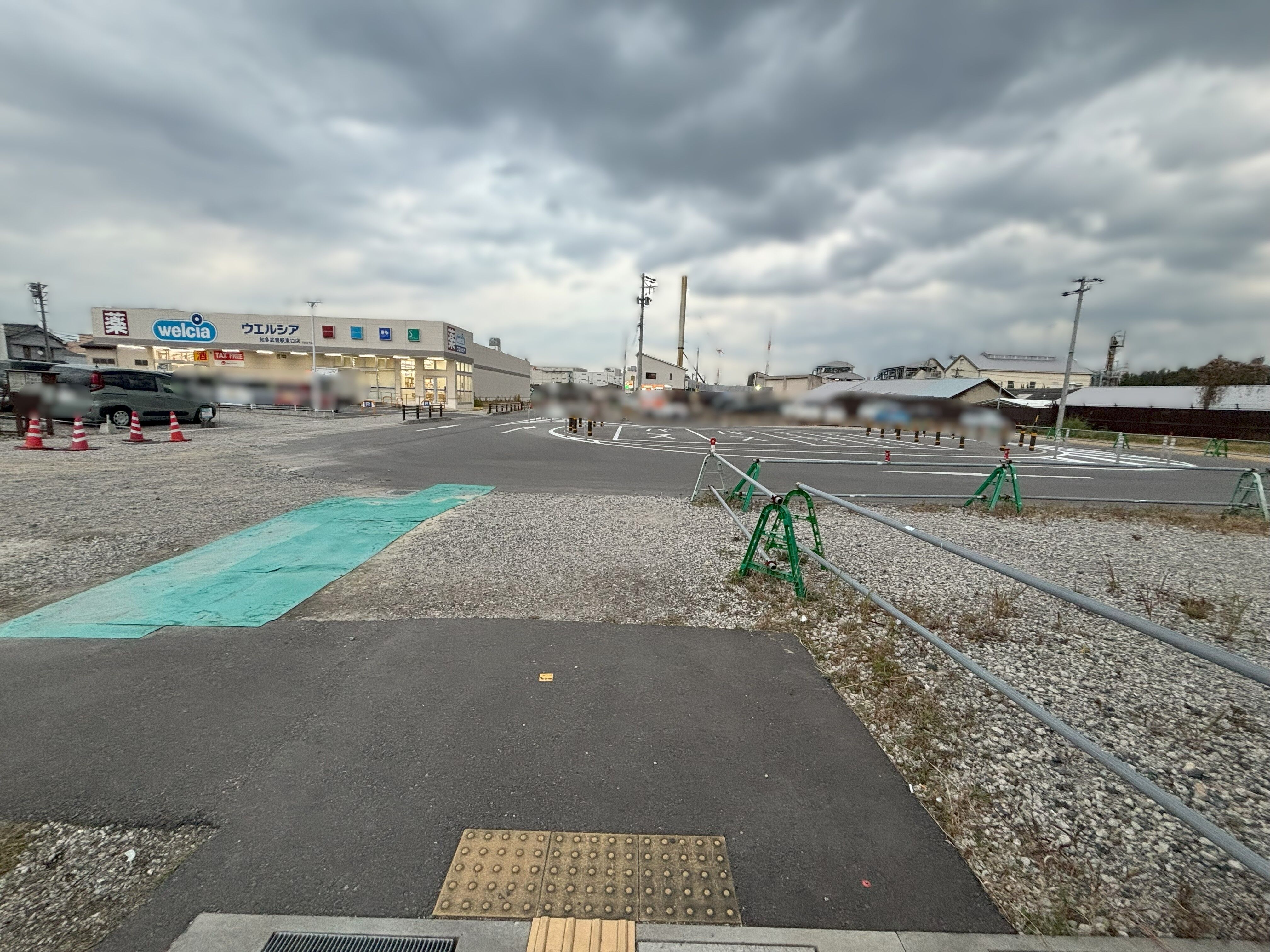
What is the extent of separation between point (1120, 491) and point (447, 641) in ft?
53.6

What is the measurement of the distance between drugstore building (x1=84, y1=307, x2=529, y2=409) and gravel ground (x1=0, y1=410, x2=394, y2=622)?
29.5 metres

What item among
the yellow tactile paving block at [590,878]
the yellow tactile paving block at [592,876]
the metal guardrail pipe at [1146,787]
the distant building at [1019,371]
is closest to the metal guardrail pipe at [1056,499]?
the metal guardrail pipe at [1146,787]

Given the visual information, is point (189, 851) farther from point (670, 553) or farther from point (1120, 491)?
point (1120, 491)

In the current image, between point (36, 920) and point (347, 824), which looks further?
point (347, 824)

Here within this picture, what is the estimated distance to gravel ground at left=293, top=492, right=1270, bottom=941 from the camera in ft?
7.44

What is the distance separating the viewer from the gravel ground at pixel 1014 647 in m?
2.27

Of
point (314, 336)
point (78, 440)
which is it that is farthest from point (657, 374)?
point (78, 440)

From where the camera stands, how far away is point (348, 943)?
185 cm

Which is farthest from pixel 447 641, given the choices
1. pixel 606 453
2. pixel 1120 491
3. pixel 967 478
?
pixel 1120 491

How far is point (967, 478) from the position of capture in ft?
45.7

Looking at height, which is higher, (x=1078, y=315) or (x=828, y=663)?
(x=1078, y=315)

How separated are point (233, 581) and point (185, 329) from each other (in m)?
51.6

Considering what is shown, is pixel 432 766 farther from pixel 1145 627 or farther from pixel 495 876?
pixel 1145 627

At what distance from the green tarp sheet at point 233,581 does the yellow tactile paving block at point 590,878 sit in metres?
3.22
